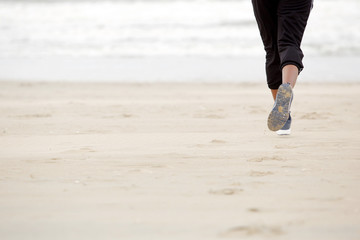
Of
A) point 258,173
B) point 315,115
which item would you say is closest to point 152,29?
point 315,115

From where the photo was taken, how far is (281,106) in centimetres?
330

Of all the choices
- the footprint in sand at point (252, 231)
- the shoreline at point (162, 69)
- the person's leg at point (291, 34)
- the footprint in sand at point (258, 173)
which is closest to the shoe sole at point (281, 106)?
the person's leg at point (291, 34)

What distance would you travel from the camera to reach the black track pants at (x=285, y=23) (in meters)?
3.43

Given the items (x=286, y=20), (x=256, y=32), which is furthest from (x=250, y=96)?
(x=256, y=32)

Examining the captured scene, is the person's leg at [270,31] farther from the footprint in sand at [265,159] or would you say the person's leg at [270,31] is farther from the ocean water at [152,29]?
the ocean water at [152,29]

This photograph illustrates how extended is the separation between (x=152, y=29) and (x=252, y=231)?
16177 millimetres

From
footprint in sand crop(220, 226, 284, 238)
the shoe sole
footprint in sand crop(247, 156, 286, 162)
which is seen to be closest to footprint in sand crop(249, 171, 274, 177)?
footprint in sand crop(247, 156, 286, 162)

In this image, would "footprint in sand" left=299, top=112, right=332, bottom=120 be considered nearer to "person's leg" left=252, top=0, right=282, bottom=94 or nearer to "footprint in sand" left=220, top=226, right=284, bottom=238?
"person's leg" left=252, top=0, right=282, bottom=94

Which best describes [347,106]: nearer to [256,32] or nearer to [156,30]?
[256,32]

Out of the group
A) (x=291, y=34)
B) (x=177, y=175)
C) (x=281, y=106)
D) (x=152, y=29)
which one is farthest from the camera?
(x=152, y=29)

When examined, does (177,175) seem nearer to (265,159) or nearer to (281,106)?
(265,159)

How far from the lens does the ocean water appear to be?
13.9 metres

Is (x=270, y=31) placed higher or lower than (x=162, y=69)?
higher

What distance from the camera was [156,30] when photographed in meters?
17.5
